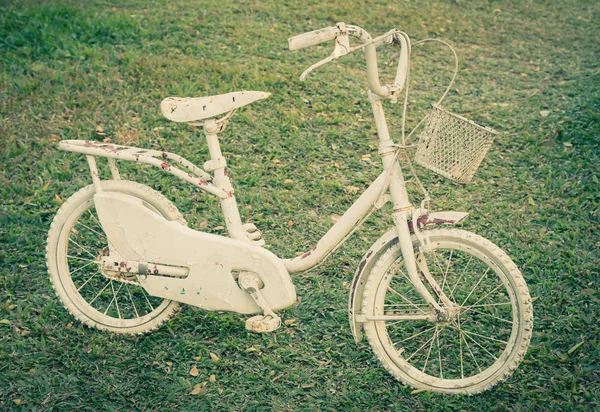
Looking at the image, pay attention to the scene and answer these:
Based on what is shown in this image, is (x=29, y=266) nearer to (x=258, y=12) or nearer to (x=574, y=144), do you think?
(x=574, y=144)

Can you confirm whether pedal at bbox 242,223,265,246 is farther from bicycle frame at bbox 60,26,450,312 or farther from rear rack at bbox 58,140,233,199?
rear rack at bbox 58,140,233,199

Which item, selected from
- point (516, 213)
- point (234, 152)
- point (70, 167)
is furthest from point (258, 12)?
point (516, 213)

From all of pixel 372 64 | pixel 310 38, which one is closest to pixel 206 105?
pixel 310 38

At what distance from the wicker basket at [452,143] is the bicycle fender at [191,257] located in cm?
101

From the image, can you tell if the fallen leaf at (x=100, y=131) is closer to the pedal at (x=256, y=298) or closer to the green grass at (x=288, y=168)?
the green grass at (x=288, y=168)

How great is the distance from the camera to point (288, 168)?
5543 millimetres

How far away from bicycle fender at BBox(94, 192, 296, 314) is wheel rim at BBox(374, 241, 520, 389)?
58cm

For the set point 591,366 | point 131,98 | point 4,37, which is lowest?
point 591,366

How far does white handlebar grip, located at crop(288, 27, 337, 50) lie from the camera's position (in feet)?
9.32

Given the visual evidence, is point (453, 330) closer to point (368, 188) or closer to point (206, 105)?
point (368, 188)

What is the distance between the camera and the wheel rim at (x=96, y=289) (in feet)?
12.3

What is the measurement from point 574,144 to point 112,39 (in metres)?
4.95

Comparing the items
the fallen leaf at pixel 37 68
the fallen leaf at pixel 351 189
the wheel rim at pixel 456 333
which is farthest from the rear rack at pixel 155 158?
the fallen leaf at pixel 37 68

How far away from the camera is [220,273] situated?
3.50m
